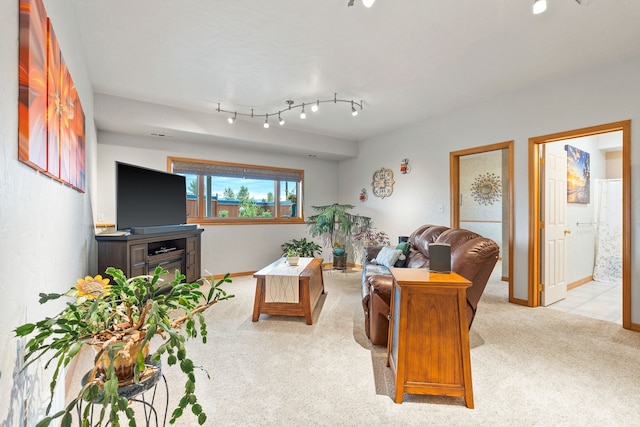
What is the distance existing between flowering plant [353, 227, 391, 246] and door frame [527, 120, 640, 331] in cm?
215

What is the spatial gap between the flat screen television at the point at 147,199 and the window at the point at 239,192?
52 cm

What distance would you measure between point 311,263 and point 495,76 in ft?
9.35

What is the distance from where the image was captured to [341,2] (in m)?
2.06

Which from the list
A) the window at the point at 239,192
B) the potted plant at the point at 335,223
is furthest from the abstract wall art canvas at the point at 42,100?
the potted plant at the point at 335,223

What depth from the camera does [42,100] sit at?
47.9 inches

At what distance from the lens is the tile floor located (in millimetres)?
3225

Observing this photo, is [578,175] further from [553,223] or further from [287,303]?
[287,303]

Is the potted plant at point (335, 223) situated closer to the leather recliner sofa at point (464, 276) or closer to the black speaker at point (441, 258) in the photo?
the leather recliner sofa at point (464, 276)

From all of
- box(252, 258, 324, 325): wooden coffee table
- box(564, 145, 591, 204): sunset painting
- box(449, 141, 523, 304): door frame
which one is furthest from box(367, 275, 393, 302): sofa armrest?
box(564, 145, 591, 204): sunset painting

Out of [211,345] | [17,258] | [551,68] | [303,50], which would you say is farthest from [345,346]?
[551,68]

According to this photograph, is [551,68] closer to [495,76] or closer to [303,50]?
[495,76]

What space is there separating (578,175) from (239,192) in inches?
205

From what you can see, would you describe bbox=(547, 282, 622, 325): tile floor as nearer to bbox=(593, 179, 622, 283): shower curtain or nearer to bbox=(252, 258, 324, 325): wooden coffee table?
bbox=(593, 179, 622, 283): shower curtain

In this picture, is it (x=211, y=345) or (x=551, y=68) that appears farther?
(x=551, y=68)
